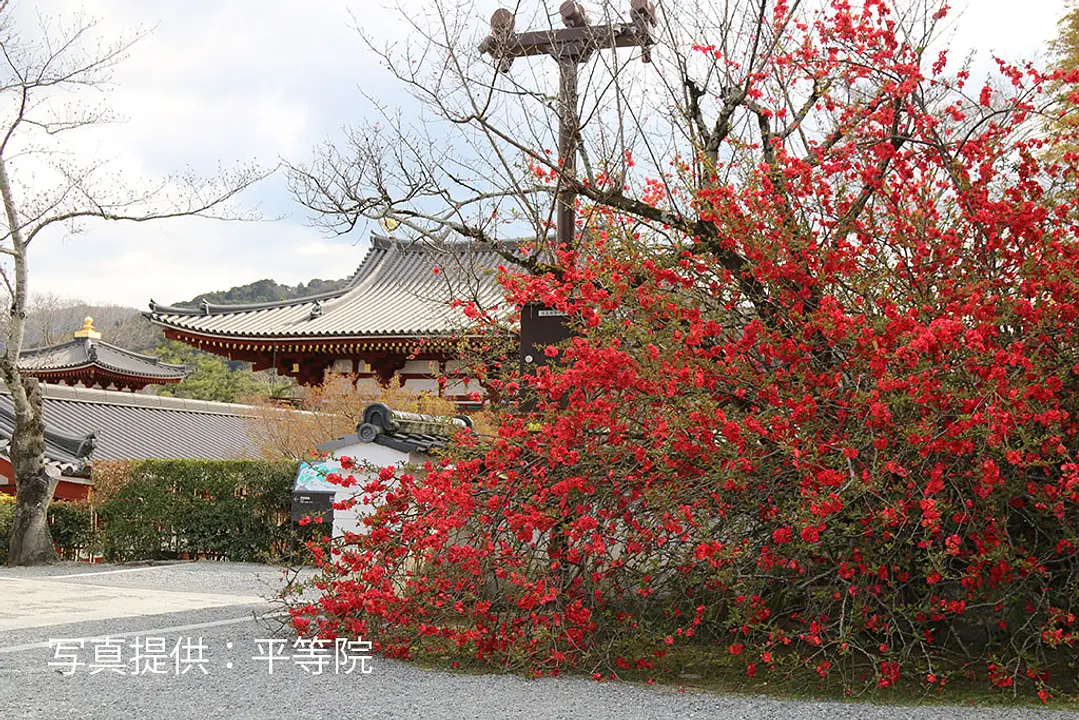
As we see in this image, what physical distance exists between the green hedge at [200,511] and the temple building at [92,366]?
11564 millimetres

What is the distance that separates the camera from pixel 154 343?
42.0 meters

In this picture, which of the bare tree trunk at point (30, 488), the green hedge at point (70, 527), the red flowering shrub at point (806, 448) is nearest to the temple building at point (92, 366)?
the green hedge at point (70, 527)

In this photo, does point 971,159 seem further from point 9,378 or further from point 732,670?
point 9,378

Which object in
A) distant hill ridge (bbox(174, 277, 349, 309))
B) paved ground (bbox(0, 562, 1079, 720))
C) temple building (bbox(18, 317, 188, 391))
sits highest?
distant hill ridge (bbox(174, 277, 349, 309))

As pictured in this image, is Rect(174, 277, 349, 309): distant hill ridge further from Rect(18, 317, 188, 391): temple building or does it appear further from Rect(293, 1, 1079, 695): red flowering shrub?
Rect(293, 1, 1079, 695): red flowering shrub

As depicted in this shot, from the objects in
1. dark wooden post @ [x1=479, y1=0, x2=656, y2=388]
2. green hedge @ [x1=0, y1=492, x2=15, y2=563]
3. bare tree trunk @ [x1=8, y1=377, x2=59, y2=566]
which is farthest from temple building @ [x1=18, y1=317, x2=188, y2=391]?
dark wooden post @ [x1=479, y1=0, x2=656, y2=388]

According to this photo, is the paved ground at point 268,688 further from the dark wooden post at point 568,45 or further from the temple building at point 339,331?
the temple building at point 339,331

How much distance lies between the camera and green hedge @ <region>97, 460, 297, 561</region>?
12.0 m

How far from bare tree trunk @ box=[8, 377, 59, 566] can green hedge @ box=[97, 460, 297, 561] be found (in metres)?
0.81

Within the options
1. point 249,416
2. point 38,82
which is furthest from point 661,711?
point 249,416

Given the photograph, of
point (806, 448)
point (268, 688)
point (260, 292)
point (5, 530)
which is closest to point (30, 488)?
point (5, 530)

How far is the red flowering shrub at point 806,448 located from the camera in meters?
4.24

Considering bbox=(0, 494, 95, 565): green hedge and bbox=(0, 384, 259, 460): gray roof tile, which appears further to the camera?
bbox=(0, 384, 259, 460): gray roof tile

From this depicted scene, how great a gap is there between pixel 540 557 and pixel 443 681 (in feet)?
2.79
